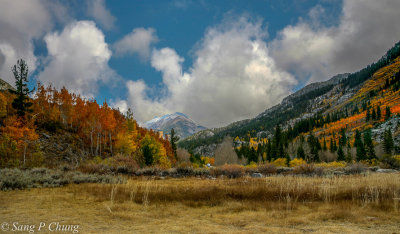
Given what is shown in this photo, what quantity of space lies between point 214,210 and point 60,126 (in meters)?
50.6

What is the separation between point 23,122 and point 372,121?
147293 millimetres

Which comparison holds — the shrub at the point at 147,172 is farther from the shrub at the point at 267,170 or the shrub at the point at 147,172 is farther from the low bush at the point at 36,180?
the shrub at the point at 267,170

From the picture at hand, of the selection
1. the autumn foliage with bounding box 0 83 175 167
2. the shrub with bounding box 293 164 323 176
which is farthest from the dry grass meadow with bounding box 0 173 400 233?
the autumn foliage with bounding box 0 83 175 167

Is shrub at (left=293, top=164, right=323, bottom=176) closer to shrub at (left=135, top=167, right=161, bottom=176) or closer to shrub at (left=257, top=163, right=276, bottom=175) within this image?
shrub at (left=257, top=163, right=276, bottom=175)

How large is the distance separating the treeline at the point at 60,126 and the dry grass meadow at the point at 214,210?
73.2ft

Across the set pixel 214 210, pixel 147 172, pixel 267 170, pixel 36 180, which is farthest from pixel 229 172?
pixel 36 180

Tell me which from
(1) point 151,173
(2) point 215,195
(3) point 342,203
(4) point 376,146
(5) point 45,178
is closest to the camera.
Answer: (3) point 342,203

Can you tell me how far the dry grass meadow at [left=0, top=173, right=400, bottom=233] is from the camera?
6.76 meters

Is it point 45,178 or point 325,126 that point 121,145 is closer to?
point 45,178

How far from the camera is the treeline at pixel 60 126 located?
32.6 m

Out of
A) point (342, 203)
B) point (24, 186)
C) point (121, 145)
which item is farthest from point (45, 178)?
point (121, 145)

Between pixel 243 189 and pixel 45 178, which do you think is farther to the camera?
pixel 45 178

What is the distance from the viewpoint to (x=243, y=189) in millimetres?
12383

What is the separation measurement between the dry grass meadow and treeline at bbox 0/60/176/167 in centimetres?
2232
